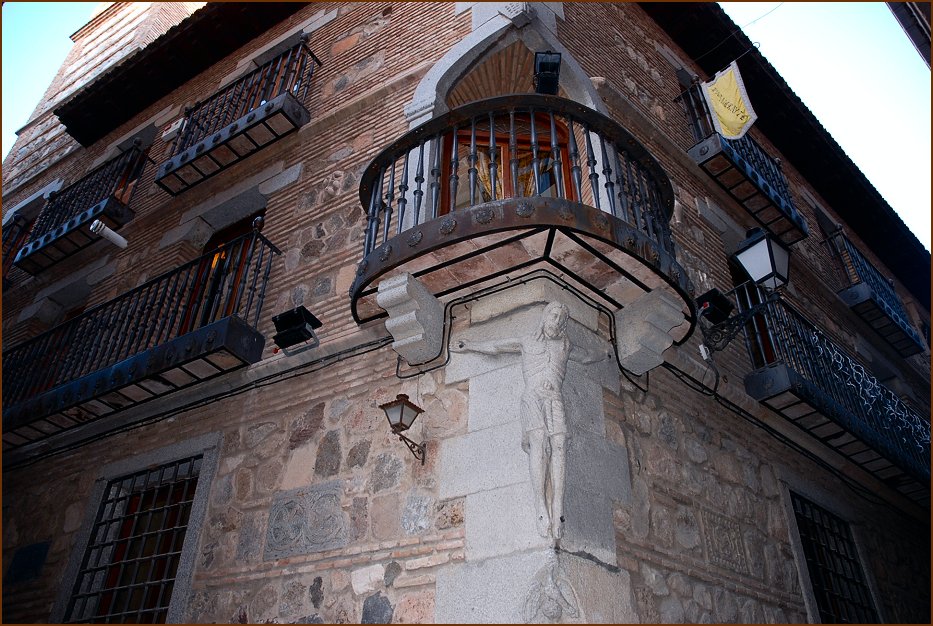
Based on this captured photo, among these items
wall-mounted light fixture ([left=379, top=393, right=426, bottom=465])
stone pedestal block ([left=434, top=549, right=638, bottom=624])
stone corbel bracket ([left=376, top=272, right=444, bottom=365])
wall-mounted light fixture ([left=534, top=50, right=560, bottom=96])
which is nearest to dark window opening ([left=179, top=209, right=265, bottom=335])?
stone corbel bracket ([left=376, top=272, right=444, bottom=365])

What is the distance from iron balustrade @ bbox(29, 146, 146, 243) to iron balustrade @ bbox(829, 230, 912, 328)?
11.0 metres

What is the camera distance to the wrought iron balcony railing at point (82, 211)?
8.97 meters

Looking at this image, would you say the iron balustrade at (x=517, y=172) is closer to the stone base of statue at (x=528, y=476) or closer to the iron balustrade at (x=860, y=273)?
the stone base of statue at (x=528, y=476)

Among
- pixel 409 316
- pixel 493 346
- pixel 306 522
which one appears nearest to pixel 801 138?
pixel 493 346

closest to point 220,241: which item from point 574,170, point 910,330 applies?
point 574,170

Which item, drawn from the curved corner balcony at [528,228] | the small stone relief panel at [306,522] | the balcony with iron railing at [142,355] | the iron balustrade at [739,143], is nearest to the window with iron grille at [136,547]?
the balcony with iron railing at [142,355]

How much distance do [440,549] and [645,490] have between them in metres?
1.47

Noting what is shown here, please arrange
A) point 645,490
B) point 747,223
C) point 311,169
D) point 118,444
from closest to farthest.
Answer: point 645,490
point 118,444
point 311,169
point 747,223

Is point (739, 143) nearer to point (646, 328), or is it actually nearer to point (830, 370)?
point (830, 370)

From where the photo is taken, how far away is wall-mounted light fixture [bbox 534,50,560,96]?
6.19 meters

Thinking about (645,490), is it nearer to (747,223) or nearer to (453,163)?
(453,163)

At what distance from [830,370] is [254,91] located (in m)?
7.68

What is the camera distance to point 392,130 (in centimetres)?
662

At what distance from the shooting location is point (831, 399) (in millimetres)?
6539
